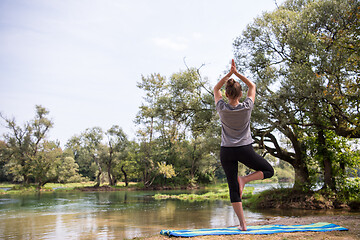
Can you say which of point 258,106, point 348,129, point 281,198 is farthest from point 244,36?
point 281,198

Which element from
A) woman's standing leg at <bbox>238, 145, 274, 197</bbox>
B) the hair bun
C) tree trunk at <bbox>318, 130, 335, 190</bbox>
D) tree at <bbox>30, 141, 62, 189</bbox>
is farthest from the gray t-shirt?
tree at <bbox>30, 141, 62, 189</bbox>

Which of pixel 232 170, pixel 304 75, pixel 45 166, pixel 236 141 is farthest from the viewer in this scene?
pixel 45 166

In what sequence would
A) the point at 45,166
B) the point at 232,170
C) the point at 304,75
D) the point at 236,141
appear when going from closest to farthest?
the point at 236,141 → the point at 232,170 → the point at 304,75 → the point at 45,166

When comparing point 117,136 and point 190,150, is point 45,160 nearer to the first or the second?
point 117,136

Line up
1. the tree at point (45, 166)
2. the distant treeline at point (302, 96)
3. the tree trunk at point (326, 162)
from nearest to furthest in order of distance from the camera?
the distant treeline at point (302, 96), the tree trunk at point (326, 162), the tree at point (45, 166)

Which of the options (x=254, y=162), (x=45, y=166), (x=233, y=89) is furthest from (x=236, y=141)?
(x=45, y=166)

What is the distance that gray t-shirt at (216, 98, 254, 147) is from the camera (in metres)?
4.29

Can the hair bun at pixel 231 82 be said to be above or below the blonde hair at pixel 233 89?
above

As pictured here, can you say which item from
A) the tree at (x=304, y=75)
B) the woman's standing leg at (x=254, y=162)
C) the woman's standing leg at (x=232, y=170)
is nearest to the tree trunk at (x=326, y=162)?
the tree at (x=304, y=75)

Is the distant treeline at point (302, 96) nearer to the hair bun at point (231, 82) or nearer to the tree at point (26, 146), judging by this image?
the hair bun at point (231, 82)

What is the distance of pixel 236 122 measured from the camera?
170 inches

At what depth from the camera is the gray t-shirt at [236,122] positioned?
4289mm

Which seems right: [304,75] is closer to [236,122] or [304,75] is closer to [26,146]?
[236,122]

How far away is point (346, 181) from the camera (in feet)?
39.2
